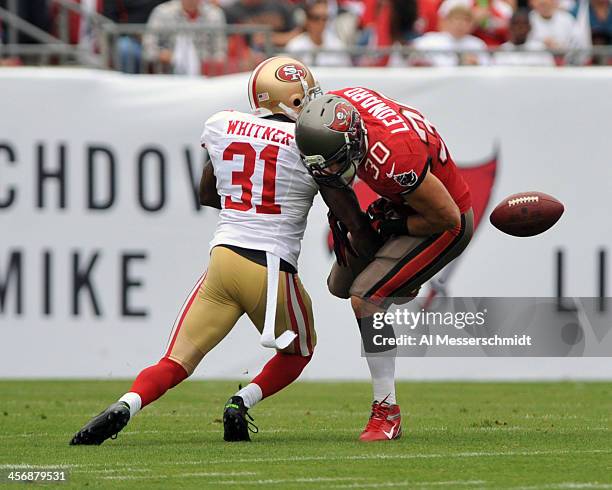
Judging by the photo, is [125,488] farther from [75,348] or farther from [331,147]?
[75,348]

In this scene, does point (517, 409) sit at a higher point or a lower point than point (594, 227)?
lower

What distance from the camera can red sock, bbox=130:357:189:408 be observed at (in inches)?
252

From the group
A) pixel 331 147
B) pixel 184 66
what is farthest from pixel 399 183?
pixel 184 66

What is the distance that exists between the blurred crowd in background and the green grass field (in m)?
2.63

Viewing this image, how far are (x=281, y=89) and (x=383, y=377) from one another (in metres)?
1.42

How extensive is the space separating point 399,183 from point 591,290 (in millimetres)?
4313

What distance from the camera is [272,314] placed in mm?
6473

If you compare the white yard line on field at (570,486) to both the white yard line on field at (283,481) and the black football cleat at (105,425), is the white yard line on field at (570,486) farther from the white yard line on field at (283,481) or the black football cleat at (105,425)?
the black football cleat at (105,425)

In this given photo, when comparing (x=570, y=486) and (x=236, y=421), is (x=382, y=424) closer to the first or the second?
(x=236, y=421)

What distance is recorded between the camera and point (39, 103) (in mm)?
10266

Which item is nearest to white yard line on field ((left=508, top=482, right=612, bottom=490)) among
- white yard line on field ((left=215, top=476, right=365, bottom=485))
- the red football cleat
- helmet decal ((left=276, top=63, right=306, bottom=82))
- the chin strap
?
white yard line on field ((left=215, top=476, right=365, bottom=485))

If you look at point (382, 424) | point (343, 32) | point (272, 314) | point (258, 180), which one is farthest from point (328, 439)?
point (343, 32)

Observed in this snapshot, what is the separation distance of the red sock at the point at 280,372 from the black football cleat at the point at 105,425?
31.3 inches

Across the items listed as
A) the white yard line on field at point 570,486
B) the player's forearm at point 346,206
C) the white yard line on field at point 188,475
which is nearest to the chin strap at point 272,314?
the player's forearm at point 346,206
